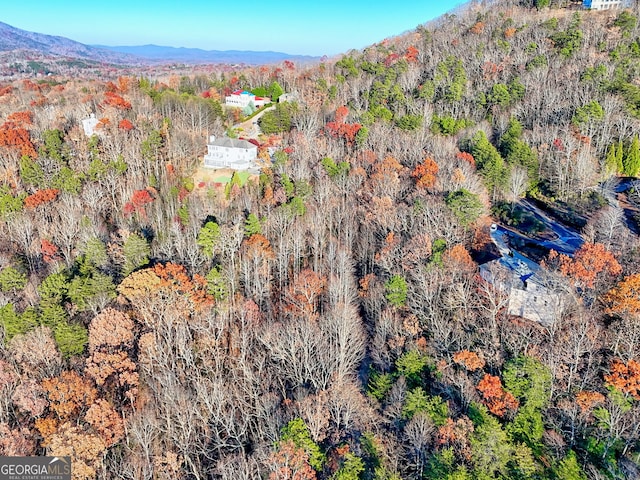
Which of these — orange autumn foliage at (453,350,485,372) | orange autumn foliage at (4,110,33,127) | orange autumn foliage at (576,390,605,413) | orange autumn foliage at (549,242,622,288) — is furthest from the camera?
orange autumn foliage at (4,110,33,127)

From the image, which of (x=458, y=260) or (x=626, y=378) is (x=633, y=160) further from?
(x=626, y=378)

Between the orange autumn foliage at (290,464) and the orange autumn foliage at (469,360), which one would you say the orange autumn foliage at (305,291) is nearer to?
the orange autumn foliage at (469,360)

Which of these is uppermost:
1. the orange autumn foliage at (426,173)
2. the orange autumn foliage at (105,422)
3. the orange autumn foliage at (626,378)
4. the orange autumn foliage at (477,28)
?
the orange autumn foliage at (477,28)

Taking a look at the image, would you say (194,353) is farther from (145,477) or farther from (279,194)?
(279,194)

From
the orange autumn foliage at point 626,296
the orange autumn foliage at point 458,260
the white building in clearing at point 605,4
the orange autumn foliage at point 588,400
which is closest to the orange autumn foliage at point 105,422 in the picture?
the orange autumn foliage at point 458,260

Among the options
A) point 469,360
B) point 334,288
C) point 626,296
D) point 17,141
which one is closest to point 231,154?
point 17,141

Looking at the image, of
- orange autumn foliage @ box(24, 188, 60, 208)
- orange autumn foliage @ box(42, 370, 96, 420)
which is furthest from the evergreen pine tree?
orange autumn foliage @ box(24, 188, 60, 208)

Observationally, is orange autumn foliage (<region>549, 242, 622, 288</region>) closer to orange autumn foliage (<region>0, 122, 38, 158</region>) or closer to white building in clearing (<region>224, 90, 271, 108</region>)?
orange autumn foliage (<region>0, 122, 38, 158</region>)

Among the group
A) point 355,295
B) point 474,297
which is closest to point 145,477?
point 355,295
